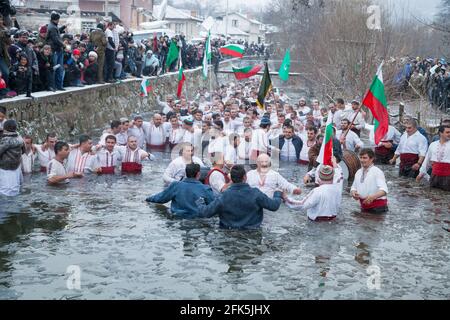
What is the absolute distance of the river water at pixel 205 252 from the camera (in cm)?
867

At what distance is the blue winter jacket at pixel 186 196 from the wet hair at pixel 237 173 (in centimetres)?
100

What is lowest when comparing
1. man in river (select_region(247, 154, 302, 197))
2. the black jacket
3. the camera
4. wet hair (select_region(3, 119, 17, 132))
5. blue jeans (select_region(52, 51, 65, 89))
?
man in river (select_region(247, 154, 302, 197))

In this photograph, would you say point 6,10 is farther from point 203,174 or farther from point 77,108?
point 203,174

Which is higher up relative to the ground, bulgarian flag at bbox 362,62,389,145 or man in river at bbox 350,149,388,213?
bulgarian flag at bbox 362,62,389,145

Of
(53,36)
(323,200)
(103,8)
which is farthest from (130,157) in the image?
(103,8)

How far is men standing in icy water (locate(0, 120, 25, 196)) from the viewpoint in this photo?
12203 mm

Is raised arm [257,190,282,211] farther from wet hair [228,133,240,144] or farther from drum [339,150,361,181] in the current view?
wet hair [228,133,240,144]

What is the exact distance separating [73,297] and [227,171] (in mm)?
6219

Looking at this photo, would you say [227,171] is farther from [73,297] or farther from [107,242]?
[73,297]

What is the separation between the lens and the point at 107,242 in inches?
411

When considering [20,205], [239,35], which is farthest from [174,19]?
[20,205]

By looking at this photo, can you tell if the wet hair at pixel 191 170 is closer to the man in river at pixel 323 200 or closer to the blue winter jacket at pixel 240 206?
the blue winter jacket at pixel 240 206

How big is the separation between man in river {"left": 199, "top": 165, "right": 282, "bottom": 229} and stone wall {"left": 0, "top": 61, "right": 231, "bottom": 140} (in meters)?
7.40

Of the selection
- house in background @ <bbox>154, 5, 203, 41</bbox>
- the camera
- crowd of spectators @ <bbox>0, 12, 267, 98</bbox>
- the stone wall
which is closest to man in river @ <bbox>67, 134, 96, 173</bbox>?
the stone wall
